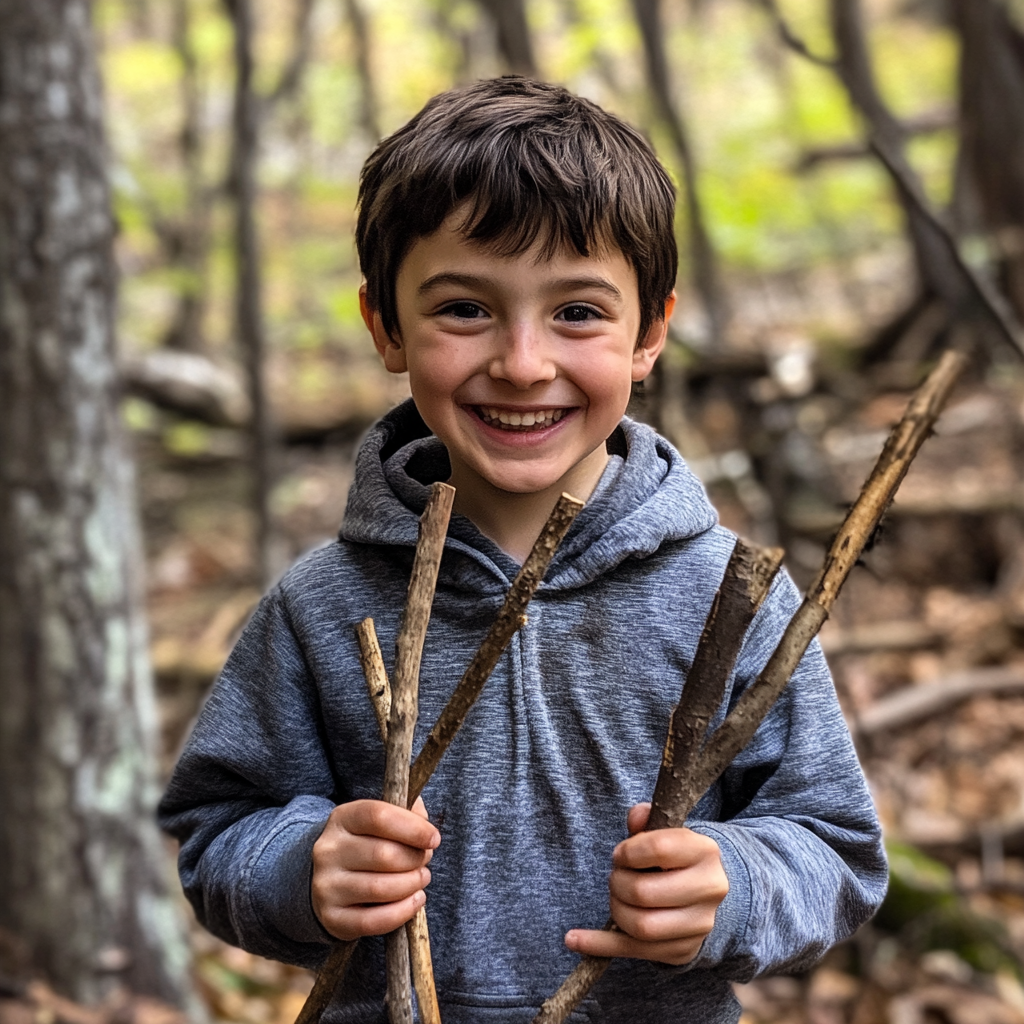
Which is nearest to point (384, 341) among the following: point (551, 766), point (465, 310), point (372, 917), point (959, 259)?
point (465, 310)

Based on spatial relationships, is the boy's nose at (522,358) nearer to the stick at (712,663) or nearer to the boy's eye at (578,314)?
the boy's eye at (578,314)

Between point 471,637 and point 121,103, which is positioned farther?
point 121,103

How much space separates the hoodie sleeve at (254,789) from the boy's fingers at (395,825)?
0.15 meters

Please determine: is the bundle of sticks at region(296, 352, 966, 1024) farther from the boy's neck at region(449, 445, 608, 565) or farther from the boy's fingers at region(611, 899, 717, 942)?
the boy's neck at region(449, 445, 608, 565)

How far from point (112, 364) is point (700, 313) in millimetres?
11165

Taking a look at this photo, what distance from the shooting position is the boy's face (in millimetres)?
1299

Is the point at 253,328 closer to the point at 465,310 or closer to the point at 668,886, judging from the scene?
the point at 465,310

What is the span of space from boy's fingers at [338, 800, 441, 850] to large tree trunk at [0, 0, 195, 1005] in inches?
99.7

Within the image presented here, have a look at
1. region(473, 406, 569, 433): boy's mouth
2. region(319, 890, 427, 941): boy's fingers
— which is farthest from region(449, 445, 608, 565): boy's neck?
region(319, 890, 427, 941): boy's fingers

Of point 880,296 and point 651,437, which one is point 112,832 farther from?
point 880,296

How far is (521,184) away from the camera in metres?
1.29

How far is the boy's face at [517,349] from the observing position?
4.26 ft

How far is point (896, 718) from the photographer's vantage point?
5074mm

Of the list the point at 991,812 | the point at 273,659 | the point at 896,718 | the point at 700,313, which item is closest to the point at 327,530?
the point at 896,718
